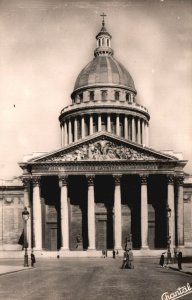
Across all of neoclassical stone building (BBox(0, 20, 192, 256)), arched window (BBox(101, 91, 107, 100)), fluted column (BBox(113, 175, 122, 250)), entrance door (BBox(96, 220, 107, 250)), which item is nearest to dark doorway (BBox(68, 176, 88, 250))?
neoclassical stone building (BBox(0, 20, 192, 256))

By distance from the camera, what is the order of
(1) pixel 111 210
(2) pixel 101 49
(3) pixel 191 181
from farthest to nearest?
(2) pixel 101 49 < (3) pixel 191 181 < (1) pixel 111 210

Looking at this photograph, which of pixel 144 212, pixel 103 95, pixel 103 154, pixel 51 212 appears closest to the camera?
pixel 144 212

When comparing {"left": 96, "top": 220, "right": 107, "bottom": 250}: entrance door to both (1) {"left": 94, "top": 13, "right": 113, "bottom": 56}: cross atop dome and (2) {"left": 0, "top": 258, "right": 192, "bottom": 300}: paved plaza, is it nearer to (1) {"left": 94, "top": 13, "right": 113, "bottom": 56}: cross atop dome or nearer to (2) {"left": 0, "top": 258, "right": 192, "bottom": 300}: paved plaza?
(1) {"left": 94, "top": 13, "right": 113, "bottom": 56}: cross atop dome

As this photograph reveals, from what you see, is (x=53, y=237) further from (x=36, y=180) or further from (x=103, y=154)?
(x=103, y=154)

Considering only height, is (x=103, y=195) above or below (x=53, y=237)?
above

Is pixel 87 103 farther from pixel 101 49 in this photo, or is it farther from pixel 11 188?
pixel 11 188

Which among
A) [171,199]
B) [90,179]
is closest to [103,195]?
[90,179]

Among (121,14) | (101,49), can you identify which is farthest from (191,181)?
(121,14)
